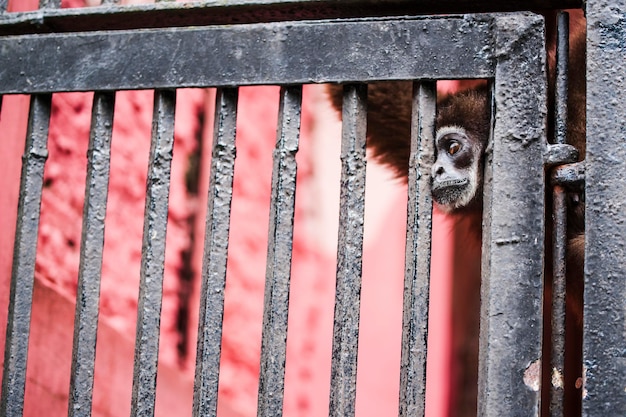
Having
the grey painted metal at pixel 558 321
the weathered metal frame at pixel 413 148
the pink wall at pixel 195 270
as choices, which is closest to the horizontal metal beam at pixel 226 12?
the weathered metal frame at pixel 413 148

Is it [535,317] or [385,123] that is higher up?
[385,123]

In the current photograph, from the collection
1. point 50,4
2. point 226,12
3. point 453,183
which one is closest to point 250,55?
point 226,12

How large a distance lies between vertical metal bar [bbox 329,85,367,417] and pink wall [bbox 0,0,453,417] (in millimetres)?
1101

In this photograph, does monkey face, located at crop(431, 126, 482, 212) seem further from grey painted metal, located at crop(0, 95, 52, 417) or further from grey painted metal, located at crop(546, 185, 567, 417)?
grey painted metal, located at crop(0, 95, 52, 417)

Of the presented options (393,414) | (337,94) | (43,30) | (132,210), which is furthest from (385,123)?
(393,414)

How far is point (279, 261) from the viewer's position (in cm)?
165

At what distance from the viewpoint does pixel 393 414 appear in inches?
157

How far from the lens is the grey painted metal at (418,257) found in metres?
1.56

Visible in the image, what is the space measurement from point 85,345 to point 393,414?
252 centimetres

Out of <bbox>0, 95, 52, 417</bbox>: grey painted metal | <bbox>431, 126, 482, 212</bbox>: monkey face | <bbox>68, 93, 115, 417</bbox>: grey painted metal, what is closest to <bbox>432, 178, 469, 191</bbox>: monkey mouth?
<bbox>431, 126, 482, 212</bbox>: monkey face

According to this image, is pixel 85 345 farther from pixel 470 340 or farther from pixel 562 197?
pixel 470 340

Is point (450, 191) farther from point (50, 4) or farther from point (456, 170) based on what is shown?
point (50, 4)

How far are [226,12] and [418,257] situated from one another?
657mm

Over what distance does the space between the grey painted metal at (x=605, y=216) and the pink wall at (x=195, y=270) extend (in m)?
1.55
